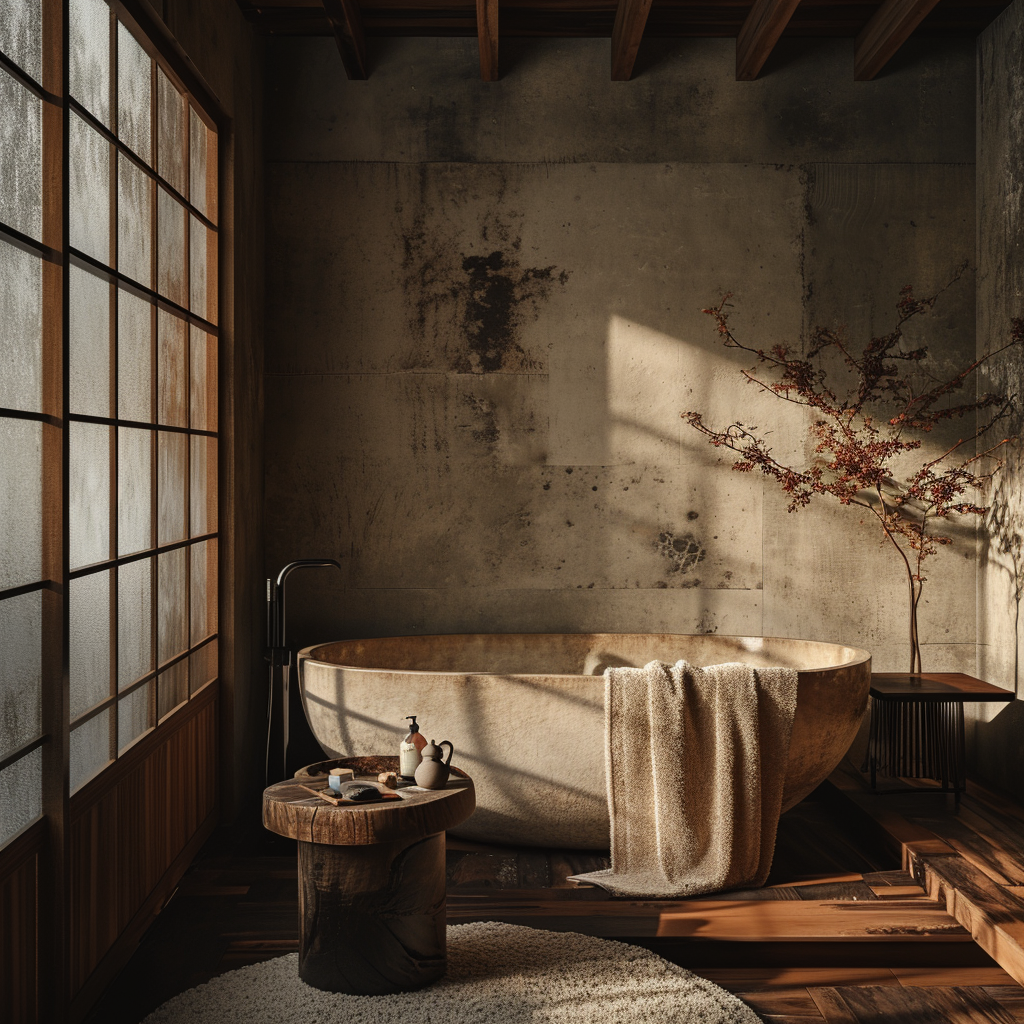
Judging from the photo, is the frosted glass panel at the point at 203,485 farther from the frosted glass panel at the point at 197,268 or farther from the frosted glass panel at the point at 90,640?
the frosted glass panel at the point at 90,640

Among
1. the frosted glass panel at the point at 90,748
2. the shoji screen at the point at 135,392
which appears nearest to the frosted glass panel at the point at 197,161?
the shoji screen at the point at 135,392

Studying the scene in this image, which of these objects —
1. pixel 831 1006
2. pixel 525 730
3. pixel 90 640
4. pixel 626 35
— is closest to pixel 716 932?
pixel 831 1006

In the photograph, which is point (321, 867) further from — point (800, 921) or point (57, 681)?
point (800, 921)

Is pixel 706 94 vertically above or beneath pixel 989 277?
above

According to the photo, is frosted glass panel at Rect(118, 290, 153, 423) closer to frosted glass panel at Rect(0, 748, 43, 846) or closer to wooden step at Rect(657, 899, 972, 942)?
frosted glass panel at Rect(0, 748, 43, 846)

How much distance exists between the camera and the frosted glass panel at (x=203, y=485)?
3.02 metres

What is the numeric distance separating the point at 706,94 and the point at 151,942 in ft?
11.9

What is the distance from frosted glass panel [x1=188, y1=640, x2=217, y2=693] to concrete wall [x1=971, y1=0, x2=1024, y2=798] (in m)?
2.91

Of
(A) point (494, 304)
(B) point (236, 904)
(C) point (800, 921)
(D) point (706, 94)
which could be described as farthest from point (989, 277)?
(B) point (236, 904)

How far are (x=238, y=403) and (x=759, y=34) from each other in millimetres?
2384

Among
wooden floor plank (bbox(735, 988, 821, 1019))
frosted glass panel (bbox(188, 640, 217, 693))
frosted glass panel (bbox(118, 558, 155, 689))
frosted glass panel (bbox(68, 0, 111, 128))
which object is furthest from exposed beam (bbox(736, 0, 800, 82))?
wooden floor plank (bbox(735, 988, 821, 1019))

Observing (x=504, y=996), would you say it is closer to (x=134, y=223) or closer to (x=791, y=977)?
(x=791, y=977)

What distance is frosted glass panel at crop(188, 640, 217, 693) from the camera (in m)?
2.97

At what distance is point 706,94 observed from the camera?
390 centimetres
